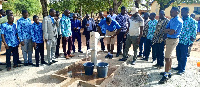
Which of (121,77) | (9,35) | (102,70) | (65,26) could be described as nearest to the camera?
(102,70)

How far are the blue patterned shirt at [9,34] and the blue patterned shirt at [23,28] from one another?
16cm

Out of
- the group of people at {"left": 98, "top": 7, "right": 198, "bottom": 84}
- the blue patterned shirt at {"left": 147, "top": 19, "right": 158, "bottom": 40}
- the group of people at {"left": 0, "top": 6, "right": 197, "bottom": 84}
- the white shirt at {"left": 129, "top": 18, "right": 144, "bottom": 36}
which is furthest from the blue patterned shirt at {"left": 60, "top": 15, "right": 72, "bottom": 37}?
the blue patterned shirt at {"left": 147, "top": 19, "right": 158, "bottom": 40}

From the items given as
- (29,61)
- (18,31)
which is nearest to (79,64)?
(29,61)

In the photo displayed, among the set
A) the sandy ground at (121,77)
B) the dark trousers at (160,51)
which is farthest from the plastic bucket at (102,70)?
the dark trousers at (160,51)

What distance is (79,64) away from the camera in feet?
17.0

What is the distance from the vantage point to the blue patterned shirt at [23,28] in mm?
4818

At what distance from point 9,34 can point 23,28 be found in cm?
43

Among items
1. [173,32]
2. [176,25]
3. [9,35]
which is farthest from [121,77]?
[9,35]

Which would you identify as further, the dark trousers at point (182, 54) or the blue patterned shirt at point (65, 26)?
the blue patterned shirt at point (65, 26)

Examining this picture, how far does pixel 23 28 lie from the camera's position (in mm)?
4859

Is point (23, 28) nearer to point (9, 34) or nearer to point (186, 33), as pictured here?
point (9, 34)

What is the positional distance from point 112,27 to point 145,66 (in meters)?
1.83

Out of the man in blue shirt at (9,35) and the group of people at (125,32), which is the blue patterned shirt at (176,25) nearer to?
the group of people at (125,32)

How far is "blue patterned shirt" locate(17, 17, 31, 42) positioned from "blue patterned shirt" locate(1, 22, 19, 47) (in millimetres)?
161
